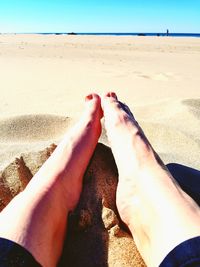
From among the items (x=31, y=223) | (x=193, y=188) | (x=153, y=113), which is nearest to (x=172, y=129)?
(x=153, y=113)

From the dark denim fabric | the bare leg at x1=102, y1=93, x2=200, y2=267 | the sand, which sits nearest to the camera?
the dark denim fabric

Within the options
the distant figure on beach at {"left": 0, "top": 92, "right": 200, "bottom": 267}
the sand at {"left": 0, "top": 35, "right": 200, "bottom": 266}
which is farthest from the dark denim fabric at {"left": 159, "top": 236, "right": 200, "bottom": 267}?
the sand at {"left": 0, "top": 35, "right": 200, "bottom": 266}

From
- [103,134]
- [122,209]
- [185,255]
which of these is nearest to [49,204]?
[122,209]

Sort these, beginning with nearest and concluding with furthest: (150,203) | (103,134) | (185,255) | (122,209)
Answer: (185,255), (150,203), (122,209), (103,134)

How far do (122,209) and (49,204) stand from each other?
274 millimetres

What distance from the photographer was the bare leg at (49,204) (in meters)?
0.93

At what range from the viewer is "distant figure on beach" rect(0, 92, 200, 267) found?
34.4 inches

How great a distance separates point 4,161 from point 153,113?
1.41 metres

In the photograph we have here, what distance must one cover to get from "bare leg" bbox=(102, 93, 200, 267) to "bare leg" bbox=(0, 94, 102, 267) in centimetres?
16

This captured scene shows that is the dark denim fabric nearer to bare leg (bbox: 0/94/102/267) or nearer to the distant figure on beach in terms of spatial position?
the distant figure on beach

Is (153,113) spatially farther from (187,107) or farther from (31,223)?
(31,223)

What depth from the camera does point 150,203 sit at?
3.57ft

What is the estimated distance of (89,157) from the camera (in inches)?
60.0

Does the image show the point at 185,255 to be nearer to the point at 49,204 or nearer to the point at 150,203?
the point at 150,203
